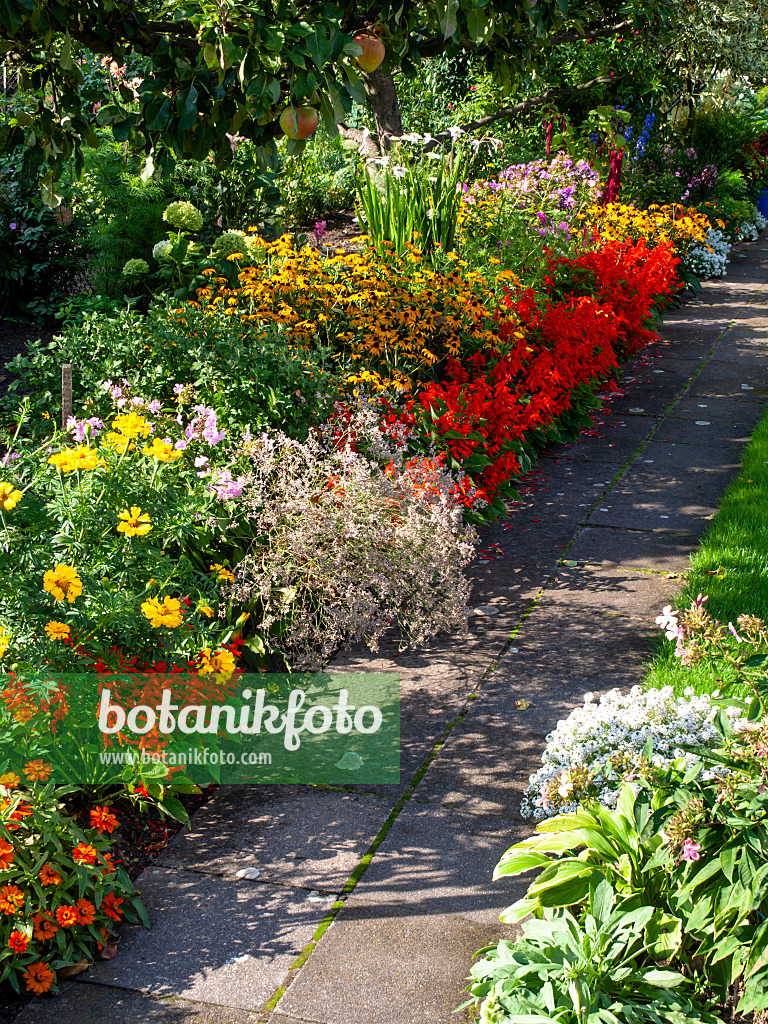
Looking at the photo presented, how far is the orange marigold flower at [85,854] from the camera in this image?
271 cm

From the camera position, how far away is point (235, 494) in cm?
387

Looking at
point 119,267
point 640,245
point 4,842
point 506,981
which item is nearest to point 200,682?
point 4,842

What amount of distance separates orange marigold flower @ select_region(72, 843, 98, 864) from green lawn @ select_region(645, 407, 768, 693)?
→ 2286 mm

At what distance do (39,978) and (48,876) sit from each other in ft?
0.84

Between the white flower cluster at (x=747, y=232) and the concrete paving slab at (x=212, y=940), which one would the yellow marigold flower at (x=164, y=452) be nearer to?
the concrete paving slab at (x=212, y=940)

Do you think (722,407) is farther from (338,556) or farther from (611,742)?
(611,742)

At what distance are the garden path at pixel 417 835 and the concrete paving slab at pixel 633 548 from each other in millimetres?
13

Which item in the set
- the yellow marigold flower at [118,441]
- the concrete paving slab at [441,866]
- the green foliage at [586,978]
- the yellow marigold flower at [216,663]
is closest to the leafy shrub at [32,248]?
the yellow marigold flower at [118,441]

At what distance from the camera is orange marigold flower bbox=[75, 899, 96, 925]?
8.71 feet

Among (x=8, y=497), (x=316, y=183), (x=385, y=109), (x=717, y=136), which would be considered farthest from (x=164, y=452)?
(x=717, y=136)

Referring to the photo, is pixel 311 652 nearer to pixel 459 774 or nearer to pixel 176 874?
pixel 459 774

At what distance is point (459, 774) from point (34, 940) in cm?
154

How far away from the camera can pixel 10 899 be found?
255 centimetres
